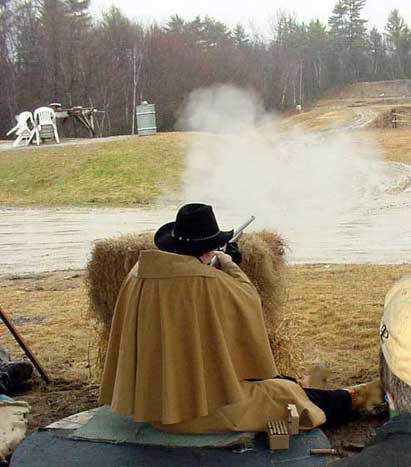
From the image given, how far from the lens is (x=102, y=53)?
3491cm

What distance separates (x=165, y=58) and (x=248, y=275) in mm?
16518

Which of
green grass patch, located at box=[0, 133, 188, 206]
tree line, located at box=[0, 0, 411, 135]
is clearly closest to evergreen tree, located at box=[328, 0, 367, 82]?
tree line, located at box=[0, 0, 411, 135]

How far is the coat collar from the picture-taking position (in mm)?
3354

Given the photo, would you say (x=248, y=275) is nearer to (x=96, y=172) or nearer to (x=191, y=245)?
→ (x=191, y=245)

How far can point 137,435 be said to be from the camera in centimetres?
370

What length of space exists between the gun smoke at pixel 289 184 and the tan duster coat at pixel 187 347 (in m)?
4.74

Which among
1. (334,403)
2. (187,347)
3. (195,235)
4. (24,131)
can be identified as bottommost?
(334,403)

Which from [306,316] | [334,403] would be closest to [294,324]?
[306,316]

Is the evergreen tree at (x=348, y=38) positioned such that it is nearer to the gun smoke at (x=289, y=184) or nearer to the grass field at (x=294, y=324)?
the gun smoke at (x=289, y=184)

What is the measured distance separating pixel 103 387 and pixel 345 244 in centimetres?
806

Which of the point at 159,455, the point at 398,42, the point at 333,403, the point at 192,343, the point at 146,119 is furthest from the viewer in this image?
the point at 146,119

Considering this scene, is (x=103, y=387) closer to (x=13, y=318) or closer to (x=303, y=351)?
(x=303, y=351)

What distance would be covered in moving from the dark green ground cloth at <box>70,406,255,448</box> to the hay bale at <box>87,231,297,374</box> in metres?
0.64

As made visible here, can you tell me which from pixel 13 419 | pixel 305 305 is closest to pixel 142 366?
pixel 13 419
